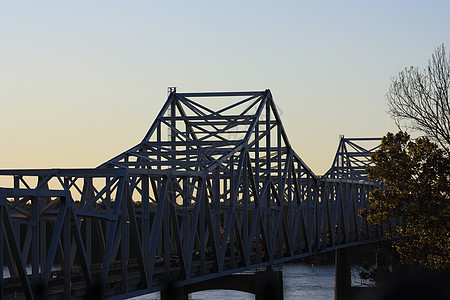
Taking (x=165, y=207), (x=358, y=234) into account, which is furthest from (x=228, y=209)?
(x=358, y=234)

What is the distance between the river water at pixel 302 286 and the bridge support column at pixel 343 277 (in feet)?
5.30

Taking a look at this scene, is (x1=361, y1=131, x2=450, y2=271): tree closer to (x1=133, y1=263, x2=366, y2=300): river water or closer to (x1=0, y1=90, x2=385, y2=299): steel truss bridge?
(x1=0, y1=90, x2=385, y2=299): steel truss bridge

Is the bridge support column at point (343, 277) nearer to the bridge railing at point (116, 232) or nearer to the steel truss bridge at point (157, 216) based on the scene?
the steel truss bridge at point (157, 216)

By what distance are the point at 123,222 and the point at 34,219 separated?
30.2ft

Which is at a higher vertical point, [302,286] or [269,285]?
[302,286]

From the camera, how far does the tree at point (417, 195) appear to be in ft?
162

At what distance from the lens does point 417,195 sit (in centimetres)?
5100

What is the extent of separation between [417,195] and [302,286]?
105983mm

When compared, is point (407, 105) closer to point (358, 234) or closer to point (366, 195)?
point (358, 234)

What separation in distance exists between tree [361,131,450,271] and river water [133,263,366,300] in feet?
210

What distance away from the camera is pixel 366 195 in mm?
124688

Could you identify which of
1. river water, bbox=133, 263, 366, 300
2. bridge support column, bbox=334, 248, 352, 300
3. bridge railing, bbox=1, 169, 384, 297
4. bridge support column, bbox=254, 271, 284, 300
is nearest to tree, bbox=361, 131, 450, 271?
bridge railing, bbox=1, 169, 384, 297

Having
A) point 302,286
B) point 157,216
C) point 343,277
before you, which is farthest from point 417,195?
point 302,286

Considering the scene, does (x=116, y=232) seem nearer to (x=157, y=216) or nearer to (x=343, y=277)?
(x=157, y=216)
